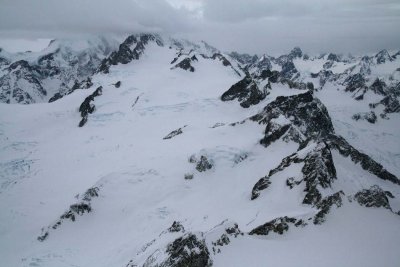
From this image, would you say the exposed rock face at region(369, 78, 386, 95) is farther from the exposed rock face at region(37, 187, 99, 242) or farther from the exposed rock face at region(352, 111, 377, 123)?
the exposed rock face at region(37, 187, 99, 242)

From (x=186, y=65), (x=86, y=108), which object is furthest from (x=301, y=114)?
(x=186, y=65)

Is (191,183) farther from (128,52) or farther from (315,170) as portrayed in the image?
(128,52)

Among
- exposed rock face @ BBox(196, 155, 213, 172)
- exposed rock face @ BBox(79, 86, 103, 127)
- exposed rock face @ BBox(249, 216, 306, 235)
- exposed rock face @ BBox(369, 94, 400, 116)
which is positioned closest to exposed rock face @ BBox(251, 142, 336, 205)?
exposed rock face @ BBox(249, 216, 306, 235)

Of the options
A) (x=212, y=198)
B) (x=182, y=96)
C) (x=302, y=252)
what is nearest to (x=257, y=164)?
(x=212, y=198)

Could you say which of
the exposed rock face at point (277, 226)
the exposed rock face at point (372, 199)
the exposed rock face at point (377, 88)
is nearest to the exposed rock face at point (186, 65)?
the exposed rock face at point (377, 88)

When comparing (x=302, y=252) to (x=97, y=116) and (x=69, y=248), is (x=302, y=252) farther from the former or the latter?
(x=97, y=116)

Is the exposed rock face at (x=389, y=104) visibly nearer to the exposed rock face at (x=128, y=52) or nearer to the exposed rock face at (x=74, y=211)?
the exposed rock face at (x=128, y=52)
